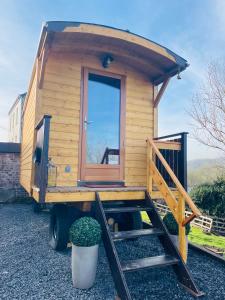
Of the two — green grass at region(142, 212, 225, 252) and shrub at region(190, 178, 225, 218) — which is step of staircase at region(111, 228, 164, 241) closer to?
green grass at region(142, 212, 225, 252)

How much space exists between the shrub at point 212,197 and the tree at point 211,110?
478 cm

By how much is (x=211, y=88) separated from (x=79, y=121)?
39.7 ft

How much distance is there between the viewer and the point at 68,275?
10.1 feet

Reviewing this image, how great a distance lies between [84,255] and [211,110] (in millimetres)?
13004

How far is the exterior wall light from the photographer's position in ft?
14.3

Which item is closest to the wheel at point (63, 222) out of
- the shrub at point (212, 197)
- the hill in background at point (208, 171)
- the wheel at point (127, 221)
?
the wheel at point (127, 221)

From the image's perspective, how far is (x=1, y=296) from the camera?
2541 millimetres

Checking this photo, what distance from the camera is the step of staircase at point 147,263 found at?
262cm

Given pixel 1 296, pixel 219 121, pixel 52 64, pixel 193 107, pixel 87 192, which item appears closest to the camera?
pixel 1 296

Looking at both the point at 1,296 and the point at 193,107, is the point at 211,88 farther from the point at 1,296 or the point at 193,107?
the point at 1,296

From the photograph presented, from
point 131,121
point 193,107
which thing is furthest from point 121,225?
point 193,107

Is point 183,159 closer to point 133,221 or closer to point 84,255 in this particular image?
point 133,221

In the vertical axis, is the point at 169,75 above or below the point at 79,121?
above

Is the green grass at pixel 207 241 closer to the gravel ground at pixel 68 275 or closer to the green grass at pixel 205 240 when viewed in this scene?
the green grass at pixel 205 240
